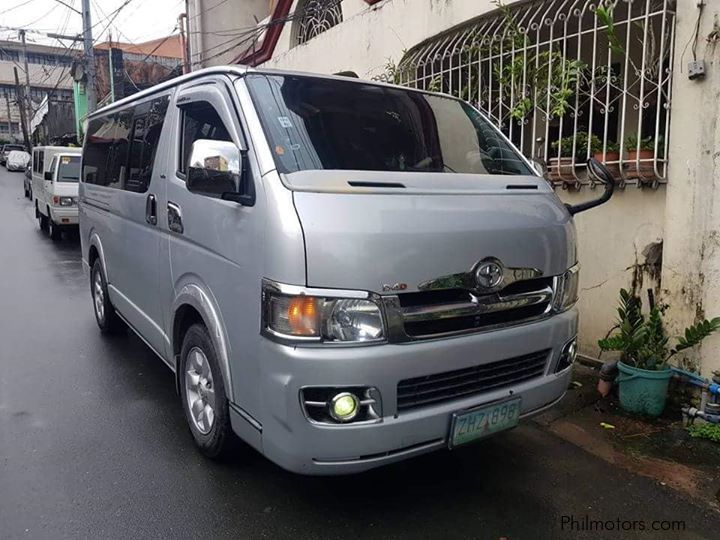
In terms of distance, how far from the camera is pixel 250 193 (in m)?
2.60

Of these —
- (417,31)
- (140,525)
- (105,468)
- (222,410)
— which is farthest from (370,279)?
(417,31)

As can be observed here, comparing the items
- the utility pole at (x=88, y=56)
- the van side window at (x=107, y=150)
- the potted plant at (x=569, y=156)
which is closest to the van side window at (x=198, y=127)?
the van side window at (x=107, y=150)

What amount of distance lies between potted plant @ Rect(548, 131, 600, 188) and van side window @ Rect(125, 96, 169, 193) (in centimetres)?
316

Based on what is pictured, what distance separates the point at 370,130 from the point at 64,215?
1088cm

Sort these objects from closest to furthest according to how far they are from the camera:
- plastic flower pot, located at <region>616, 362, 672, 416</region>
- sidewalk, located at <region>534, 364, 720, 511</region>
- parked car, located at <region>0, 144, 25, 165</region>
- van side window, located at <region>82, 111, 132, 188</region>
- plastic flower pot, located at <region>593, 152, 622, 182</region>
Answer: sidewalk, located at <region>534, 364, 720, 511</region> < plastic flower pot, located at <region>616, 362, 672, 416</region> < plastic flower pot, located at <region>593, 152, 622, 182</region> < van side window, located at <region>82, 111, 132, 188</region> < parked car, located at <region>0, 144, 25, 165</region>

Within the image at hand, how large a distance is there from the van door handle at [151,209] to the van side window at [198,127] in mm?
401

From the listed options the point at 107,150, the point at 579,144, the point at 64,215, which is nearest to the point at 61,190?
the point at 64,215

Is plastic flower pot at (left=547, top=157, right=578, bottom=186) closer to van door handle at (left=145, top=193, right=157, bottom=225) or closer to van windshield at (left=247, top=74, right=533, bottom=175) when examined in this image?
van windshield at (left=247, top=74, right=533, bottom=175)

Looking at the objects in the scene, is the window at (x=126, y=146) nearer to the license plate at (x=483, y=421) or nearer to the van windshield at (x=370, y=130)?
the van windshield at (x=370, y=130)

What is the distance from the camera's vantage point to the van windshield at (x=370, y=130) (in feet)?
9.28

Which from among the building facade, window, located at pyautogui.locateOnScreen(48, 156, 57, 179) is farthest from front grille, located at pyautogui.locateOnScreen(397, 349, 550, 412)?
the building facade

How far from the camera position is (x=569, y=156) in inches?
195

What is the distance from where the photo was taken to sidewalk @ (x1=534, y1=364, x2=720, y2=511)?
3219 millimetres

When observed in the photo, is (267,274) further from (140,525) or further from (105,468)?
(105,468)
